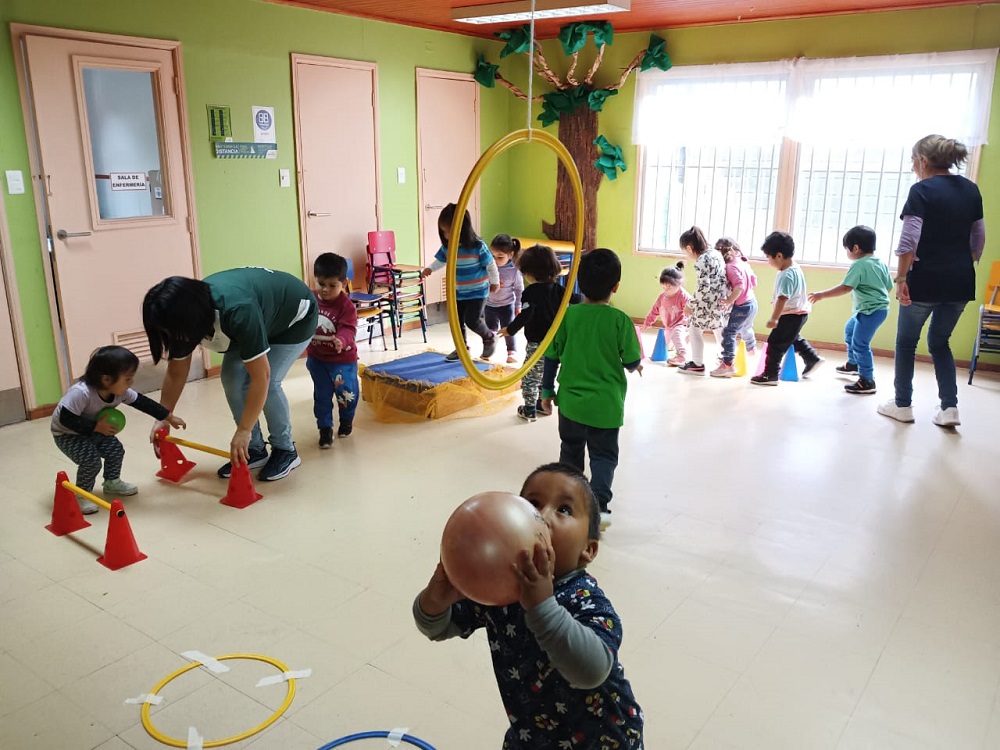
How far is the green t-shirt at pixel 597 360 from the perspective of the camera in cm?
313

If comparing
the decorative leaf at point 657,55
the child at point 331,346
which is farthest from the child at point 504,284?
the decorative leaf at point 657,55

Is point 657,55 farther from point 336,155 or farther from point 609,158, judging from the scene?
point 336,155

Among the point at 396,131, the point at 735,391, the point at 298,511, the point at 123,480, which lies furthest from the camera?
the point at 396,131

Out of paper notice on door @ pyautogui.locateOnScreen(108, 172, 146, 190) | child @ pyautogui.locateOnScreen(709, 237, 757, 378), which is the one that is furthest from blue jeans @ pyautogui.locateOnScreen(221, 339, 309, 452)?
child @ pyautogui.locateOnScreen(709, 237, 757, 378)

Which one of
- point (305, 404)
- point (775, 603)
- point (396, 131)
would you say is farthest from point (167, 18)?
point (775, 603)

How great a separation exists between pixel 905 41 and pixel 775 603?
5023 mm

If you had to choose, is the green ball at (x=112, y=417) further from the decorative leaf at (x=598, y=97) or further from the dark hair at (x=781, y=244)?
the decorative leaf at (x=598, y=97)

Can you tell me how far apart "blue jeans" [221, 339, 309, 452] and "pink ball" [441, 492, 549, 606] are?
2.61m

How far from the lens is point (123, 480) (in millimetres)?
3854

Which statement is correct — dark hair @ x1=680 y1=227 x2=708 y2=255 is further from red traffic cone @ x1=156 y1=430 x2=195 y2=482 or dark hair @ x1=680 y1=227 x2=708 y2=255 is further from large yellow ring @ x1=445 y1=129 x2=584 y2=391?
red traffic cone @ x1=156 y1=430 x2=195 y2=482

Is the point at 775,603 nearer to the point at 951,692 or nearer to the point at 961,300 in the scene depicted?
the point at 951,692

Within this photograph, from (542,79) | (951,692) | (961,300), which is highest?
(542,79)

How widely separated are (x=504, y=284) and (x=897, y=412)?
2.65 m

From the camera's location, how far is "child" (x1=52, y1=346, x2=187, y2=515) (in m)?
3.37
